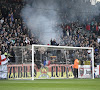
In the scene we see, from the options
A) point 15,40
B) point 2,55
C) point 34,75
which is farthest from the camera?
point 15,40

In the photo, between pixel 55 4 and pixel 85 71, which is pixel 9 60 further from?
pixel 55 4

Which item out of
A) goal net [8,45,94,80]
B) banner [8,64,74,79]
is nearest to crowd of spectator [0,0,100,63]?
goal net [8,45,94,80]

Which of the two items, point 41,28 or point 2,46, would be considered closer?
point 2,46

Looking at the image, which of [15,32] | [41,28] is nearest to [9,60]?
[15,32]

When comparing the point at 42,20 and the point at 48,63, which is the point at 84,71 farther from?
the point at 42,20

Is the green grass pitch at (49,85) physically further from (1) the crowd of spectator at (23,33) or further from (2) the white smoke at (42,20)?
(2) the white smoke at (42,20)

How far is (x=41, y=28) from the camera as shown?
24.4 m

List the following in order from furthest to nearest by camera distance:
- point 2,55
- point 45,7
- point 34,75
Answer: point 45,7 → point 2,55 → point 34,75

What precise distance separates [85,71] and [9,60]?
4.51 meters

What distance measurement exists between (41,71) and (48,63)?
2.23ft

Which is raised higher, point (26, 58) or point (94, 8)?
point (94, 8)

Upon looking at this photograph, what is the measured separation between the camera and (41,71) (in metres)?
17.1

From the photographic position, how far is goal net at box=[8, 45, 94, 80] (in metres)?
16.9

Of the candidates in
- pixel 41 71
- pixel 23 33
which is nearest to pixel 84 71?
pixel 41 71
